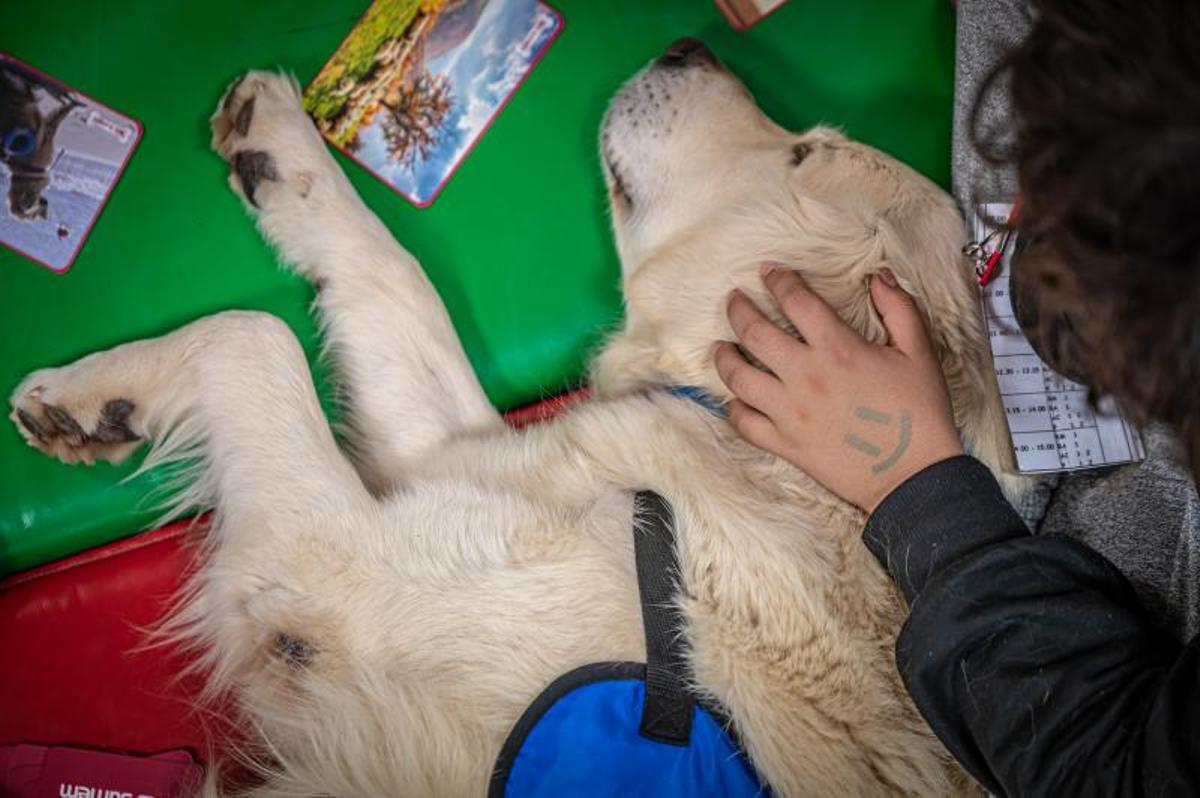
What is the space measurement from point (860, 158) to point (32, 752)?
6.17 feet

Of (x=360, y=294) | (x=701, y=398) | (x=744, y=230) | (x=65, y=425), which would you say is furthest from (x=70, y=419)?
(x=744, y=230)

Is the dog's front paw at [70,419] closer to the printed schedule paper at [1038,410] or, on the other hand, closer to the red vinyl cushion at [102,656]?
the red vinyl cushion at [102,656]

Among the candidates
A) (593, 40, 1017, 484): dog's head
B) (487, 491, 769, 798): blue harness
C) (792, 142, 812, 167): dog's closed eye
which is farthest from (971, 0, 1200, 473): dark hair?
(487, 491, 769, 798): blue harness

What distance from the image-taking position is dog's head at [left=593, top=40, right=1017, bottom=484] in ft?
5.07

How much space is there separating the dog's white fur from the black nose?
0.17 ft

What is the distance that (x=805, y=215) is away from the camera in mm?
1588

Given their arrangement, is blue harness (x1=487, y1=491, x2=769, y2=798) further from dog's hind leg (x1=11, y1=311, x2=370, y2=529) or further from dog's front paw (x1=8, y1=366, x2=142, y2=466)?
dog's front paw (x1=8, y1=366, x2=142, y2=466)

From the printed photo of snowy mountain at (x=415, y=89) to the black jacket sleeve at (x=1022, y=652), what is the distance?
1.26 metres

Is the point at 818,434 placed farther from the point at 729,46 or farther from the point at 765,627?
the point at 729,46

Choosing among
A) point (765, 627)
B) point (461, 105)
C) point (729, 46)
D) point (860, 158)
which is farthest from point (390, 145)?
point (765, 627)

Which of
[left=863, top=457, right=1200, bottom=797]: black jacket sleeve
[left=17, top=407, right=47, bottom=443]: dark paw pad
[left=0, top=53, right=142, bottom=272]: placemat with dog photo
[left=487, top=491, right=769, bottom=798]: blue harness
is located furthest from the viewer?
[left=0, top=53, right=142, bottom=272]: placemat with dog photo

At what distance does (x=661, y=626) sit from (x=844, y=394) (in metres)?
0.46

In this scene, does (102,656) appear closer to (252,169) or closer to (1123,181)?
(252,169)

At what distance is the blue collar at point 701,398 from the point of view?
5.22 ft
